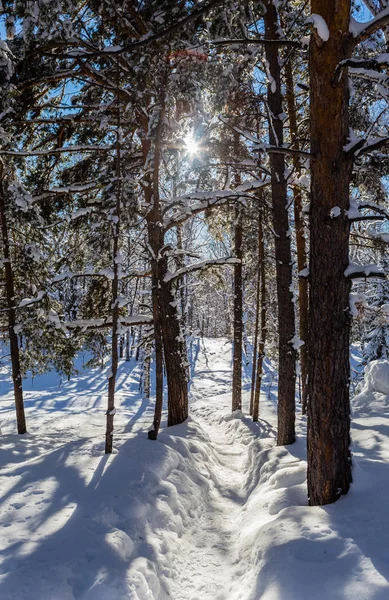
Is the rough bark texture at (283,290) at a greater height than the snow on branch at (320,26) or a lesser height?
lesser

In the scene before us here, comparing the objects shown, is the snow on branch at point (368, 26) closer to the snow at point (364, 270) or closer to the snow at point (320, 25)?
the snow at point (320, 25)

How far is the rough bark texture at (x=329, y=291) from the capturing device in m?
4.07

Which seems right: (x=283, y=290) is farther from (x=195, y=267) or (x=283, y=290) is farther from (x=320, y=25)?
(x=320, y=25)

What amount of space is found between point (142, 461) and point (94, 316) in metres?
4.68

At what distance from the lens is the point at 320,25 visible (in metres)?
3.69

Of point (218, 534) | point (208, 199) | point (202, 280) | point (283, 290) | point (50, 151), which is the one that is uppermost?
point (50, 151)

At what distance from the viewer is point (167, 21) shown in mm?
5070

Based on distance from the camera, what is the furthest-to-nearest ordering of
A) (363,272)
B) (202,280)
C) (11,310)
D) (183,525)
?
(202,280)
(11,310)
(183,525)
(363,272)

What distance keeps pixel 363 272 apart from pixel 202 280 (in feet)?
22.9

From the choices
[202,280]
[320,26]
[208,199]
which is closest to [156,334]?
[208,199]

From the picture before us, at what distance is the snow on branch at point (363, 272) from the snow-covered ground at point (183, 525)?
2.37 m

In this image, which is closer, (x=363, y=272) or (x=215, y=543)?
(x=363, y=272)

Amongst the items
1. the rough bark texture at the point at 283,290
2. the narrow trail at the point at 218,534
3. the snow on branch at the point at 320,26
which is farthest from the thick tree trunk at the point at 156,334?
the snow on branch at the point at 320,26

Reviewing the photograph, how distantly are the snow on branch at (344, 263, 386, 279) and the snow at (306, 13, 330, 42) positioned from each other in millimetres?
2452
